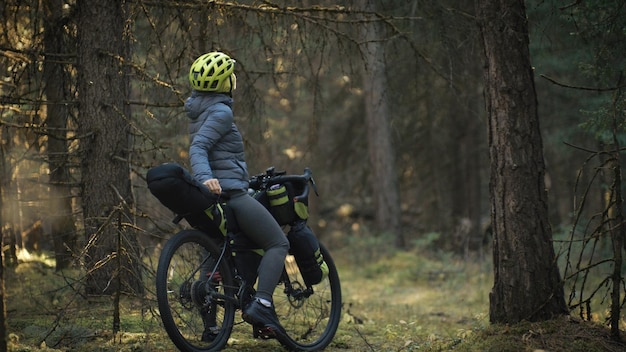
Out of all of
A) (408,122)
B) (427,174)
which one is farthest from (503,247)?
(427,174)

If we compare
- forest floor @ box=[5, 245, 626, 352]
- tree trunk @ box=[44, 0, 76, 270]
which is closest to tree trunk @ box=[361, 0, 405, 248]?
forest floor @ box=[5, 245, 626, 352]

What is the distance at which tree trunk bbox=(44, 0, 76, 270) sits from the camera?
22.2ft

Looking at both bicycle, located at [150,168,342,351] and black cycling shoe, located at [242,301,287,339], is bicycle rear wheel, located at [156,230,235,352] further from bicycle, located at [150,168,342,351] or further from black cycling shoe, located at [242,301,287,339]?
black cycling shoe, located at [242,301,287,339]

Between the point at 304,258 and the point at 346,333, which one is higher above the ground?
the point at 304,258

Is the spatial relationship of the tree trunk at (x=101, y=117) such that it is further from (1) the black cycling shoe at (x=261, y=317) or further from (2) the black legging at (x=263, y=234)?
(1) the black cycling shoe at (x=261, y=317)

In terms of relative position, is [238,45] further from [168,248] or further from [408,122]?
[408,122]

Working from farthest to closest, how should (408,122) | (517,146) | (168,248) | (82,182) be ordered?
(408,122), (82,182), (517,146), (168,248)

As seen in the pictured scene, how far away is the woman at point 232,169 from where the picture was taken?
17.8ft

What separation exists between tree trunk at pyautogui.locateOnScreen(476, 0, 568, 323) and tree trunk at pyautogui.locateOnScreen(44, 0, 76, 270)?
12.7ft

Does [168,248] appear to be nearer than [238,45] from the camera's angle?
Yes

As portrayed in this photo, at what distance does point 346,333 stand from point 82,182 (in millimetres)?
3176

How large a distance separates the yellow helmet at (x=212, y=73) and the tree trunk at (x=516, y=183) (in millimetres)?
2096

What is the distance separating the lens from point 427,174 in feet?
74.7

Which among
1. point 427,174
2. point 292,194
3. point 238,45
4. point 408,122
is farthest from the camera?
point 427,174
